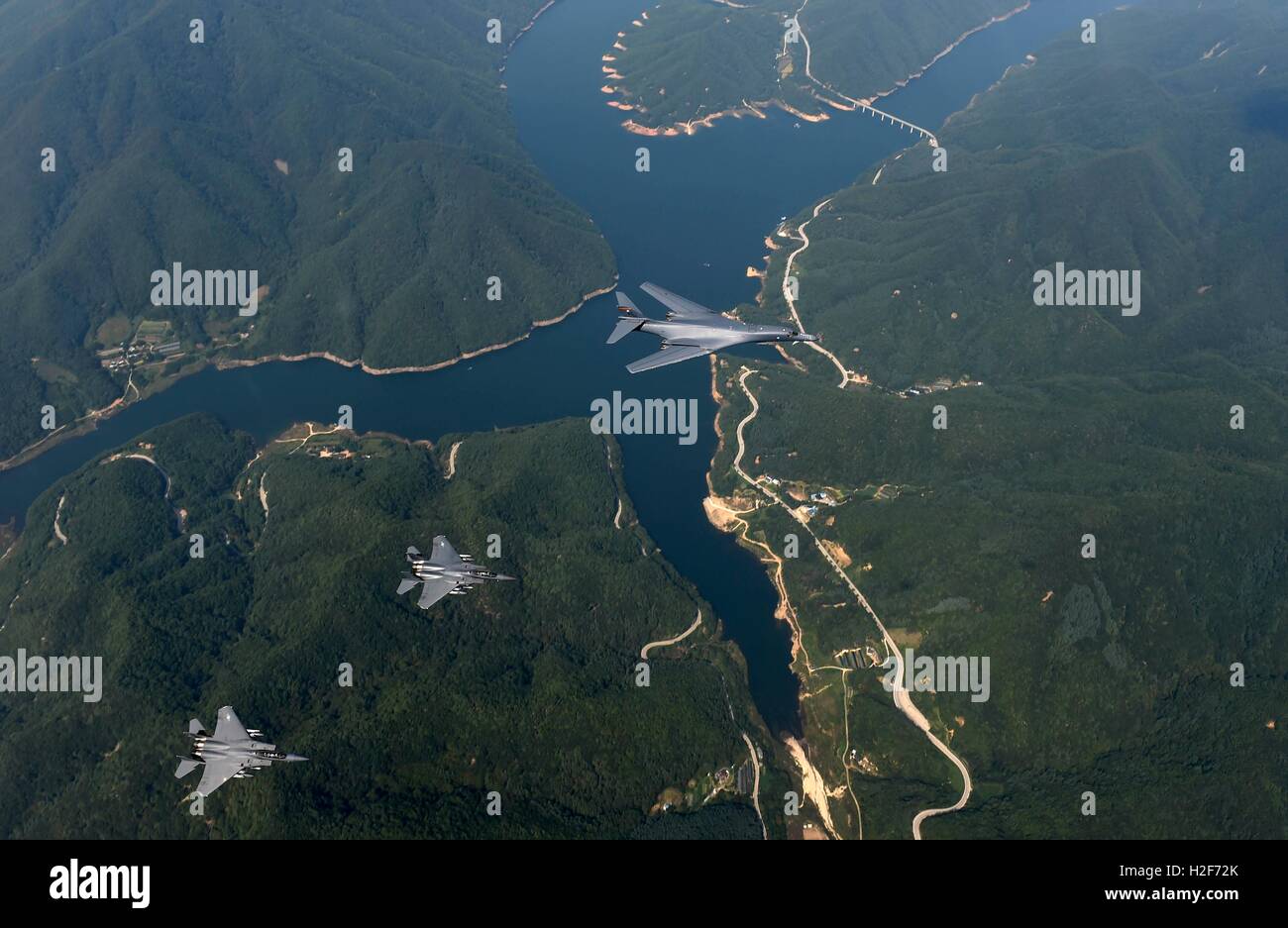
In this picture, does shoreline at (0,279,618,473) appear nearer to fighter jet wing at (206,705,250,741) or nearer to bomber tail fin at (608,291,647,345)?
bomber tail fin at (608,291,647,345)

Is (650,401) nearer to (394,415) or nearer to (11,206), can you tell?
(394,415)

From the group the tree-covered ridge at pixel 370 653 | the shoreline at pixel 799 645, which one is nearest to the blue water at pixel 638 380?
the shoreline at pixel 799 645

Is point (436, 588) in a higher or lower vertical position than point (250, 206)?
lower

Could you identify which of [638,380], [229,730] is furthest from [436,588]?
[638,380]

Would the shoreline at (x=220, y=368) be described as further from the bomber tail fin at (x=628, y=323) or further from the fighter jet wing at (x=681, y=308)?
the bomber tail fin at (x=628, y=323)

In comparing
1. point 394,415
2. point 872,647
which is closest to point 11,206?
A: point 394,415

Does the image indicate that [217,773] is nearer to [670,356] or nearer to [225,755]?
[225,755]
